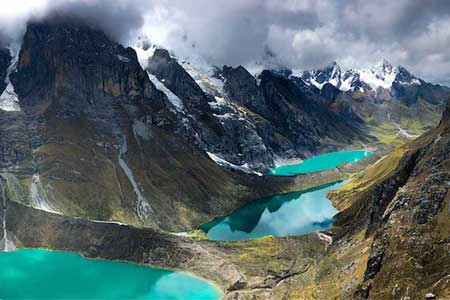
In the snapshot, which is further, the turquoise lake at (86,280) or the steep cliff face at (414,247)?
the turquoise lake at (86,280)

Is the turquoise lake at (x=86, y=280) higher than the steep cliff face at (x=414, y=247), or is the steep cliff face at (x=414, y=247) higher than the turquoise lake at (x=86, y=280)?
the turquoise lake at (x=86, y=280)

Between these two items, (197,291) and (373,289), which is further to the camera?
(197,291)

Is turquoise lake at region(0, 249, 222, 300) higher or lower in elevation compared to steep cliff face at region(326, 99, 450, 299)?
higher

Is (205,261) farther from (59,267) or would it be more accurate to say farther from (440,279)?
(440,279)

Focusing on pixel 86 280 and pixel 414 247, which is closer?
pixel 414 247

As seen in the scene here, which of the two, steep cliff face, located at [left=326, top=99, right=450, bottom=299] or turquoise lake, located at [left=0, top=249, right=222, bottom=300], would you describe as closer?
steep cliff face, located at [left=326, top=99, right=450, bottom=299]

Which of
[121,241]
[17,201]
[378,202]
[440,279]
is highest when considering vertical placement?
[17,201]

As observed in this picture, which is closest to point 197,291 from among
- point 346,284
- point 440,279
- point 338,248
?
point 338,248

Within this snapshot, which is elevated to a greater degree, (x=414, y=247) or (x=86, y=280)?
(x=86, y=280)
